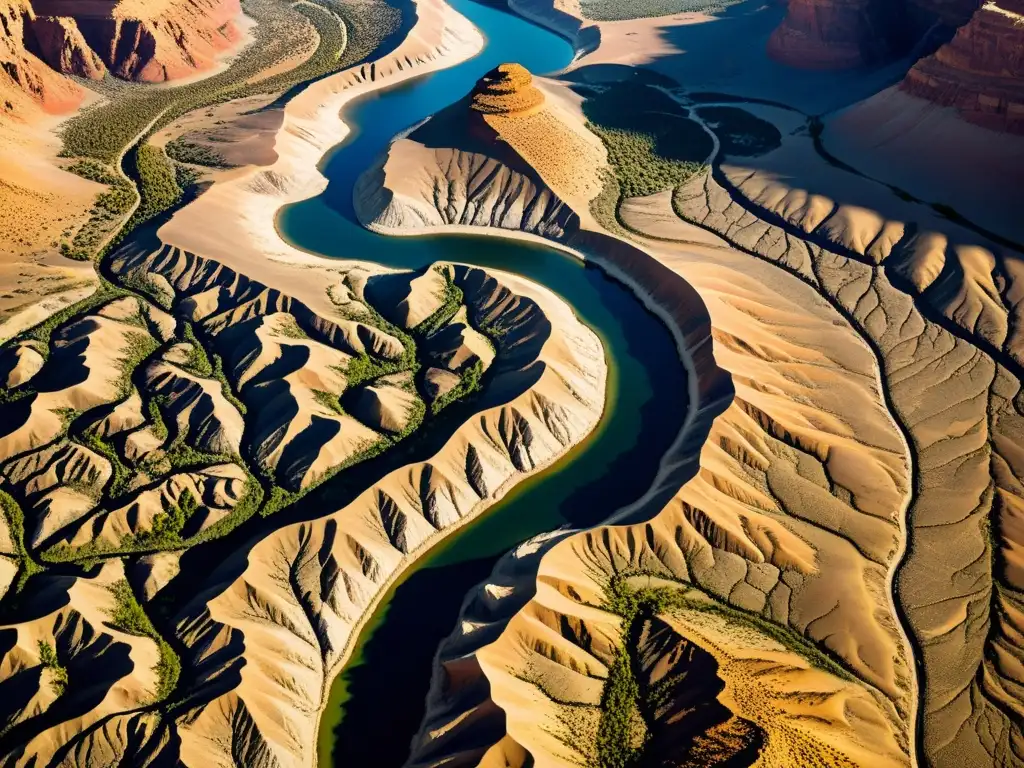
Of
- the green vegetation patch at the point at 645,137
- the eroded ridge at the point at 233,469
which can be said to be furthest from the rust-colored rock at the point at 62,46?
the green vegetation patch at the point at 645,137

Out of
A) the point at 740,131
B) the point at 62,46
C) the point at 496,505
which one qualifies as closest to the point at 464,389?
the point at 496,505

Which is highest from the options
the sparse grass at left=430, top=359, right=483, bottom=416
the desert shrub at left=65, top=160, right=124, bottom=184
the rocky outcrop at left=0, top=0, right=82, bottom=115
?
the rocky outcrop at left=0, top=0, right=82, bottom=115

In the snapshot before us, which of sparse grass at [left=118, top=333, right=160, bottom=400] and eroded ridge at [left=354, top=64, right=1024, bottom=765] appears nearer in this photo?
eroded ridge at [left=354, top=64, right=1024, bottom=765]

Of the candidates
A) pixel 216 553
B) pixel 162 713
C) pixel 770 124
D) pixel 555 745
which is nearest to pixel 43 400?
pixel 216 553

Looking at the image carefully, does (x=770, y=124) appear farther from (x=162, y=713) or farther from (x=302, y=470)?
(x=162, y=713)

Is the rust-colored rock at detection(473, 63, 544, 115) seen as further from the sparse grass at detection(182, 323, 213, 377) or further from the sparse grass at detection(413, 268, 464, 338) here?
the sparse grass at detection(182, 323, 213, 377)

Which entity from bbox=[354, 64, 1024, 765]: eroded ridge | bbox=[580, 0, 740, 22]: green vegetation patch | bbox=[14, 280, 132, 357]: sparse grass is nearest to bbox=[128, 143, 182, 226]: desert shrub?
bbox=[14, 280, 132, 357]: sparse grass
